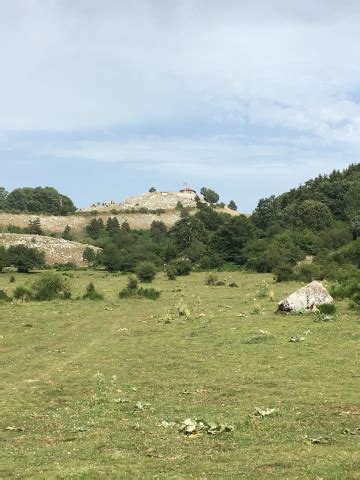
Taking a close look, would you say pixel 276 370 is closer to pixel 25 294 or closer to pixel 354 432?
pixel 354 432

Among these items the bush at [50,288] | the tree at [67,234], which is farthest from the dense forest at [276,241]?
the bush at [50,288]

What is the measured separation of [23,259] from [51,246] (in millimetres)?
42205

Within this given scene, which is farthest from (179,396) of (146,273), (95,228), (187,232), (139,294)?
(95,228)

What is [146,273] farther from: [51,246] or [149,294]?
[51,246]

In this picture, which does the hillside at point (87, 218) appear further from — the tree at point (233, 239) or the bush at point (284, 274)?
the bush at point (284, 274)

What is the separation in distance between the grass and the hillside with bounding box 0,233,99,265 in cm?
8016

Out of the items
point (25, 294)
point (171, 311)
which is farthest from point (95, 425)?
point (25, 294)

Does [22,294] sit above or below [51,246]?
below

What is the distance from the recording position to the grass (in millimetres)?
11461

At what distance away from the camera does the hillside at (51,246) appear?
118 meters

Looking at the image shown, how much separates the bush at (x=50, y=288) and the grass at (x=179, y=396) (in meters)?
12.1

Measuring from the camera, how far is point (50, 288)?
52.5 m

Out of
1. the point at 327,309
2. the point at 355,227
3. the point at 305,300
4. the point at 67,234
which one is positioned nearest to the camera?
the point at 327,309

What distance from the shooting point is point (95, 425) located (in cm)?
1496
